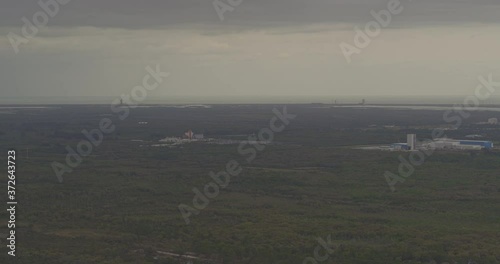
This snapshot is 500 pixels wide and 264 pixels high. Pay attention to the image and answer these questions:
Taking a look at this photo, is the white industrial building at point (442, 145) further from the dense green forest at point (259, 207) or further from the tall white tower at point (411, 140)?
the dense green forest at point (259, 207)

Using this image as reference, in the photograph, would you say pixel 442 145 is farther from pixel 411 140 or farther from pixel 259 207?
pixel 259 207

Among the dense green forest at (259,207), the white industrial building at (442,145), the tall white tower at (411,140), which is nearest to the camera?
the dense green forest at (259,207)

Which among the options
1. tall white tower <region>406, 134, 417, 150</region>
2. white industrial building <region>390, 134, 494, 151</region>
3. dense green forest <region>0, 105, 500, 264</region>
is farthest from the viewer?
white industrial building <region>390, 134, 494, 151</region>

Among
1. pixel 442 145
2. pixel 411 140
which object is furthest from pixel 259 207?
pixel 442 145

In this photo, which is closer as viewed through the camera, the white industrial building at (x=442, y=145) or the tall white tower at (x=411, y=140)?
the tall white tower at (x=411, y=140)

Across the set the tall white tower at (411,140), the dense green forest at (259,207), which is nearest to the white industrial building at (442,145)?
the tall white tower at (411,140)

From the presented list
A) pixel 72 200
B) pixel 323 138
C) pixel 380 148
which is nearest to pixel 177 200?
pixel 72 200

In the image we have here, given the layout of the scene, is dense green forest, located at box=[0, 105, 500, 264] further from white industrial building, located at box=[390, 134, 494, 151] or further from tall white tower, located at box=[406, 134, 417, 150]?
white industrial building, located at box=[390, 134, 494, 151]

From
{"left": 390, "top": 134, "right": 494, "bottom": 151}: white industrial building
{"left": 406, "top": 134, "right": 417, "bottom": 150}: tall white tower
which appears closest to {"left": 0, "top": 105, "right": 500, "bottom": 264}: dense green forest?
{"left": 406, "top": 134, "right": 417, "bottom": 150}: tall white tower

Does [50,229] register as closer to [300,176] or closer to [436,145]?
[300,176]

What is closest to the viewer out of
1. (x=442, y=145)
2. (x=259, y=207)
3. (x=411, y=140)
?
(x=259, y=207)

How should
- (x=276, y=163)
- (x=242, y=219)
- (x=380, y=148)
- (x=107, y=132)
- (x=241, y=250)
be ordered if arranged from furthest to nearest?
→ (x=107, y=132) < (x=380, y=148) < (x=276, y=163) < (x=242, y=219) < (x=241, y=250)
